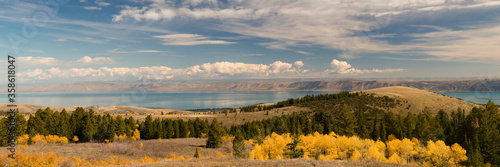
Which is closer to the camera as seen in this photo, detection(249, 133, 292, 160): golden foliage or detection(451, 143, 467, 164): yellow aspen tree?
detection(249, 133, 292, 160): golden foliage

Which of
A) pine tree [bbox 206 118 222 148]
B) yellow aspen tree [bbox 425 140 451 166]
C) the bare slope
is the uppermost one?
the bare slope

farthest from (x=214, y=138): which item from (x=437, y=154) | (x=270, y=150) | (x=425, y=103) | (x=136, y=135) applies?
(x=425, y=103)

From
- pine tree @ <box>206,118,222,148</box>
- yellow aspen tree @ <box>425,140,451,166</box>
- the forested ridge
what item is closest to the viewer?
the forested ridge

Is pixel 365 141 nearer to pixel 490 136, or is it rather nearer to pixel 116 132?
pixel 490 136

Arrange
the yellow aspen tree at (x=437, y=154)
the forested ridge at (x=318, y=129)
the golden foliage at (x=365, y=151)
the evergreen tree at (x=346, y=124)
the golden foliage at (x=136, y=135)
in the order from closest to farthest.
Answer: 1. the golden foliage at (x=365, y=151)
2. the forested ridge at (x=318, y=129)
3. the yellow aspen tree at (x=437, y=154)
4. the evergreen tree at (x=346, y=124)
5. the golden foliage at (x=136, y=135)

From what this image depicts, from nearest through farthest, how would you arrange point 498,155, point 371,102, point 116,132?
point 498,155, point 116,132, point 371,102

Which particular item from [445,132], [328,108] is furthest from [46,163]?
[328,108]

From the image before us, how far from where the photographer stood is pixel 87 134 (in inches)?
3533

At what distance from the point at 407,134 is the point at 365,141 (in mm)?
20382

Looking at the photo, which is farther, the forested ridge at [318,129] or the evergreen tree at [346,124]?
the evergreen tree at [346,124]

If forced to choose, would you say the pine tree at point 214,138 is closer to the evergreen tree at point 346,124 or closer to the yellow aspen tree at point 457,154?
the evergreen tree at point 346,124

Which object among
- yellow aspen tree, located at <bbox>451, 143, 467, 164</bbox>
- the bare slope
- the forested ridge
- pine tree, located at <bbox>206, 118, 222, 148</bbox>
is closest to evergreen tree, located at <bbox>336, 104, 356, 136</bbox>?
the forested ridge

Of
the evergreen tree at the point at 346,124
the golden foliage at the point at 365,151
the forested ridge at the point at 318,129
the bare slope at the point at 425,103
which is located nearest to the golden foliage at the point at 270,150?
the golden foliage at the point at 365,151

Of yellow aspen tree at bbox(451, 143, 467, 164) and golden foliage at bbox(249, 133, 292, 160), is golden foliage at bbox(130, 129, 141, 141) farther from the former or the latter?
yellow aspen tree at bbox(451, 143, 467, 164)
